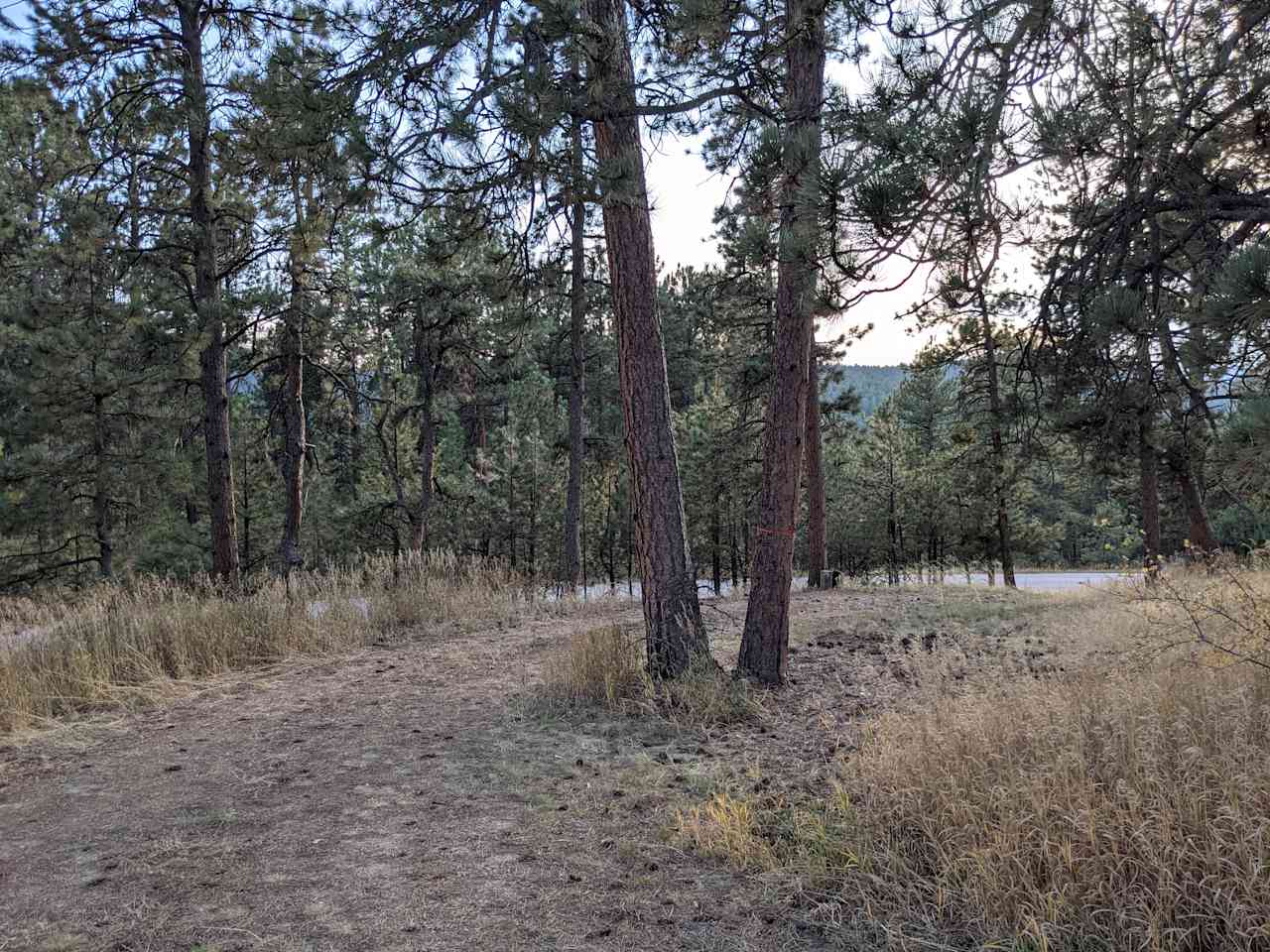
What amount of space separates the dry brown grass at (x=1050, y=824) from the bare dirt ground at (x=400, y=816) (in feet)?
0.89

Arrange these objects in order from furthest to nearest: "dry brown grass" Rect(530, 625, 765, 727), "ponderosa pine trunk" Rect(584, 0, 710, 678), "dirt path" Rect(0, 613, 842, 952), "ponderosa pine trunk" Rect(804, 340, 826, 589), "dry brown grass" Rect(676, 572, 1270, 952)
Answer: "ponderosa pine trunk" Rect(804, 340, 826, 589) → "ponderosa pine trunk" Rect(584, 0, 710, 678) → "dry brown grass" Rect(530, 625, 765, 727) → "dirt path" Rect(0, 613, 842, 952) → "dry brown grass" Rect(676, 572, 1270, 952)

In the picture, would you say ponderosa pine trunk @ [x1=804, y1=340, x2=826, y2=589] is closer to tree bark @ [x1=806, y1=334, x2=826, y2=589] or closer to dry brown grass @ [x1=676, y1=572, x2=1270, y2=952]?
tree bark @ [x1=806, y1=334, x2=826, y2=589]

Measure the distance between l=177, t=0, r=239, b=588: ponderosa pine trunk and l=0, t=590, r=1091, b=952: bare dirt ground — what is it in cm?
268

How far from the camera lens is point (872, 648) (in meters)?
6.75

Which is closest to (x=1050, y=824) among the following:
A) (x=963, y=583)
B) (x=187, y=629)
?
(x=187, y=629)

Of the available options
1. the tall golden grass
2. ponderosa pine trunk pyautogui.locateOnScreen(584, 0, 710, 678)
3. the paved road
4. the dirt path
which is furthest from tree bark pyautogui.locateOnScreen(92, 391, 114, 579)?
ponderosa pine trunk pyautogui.locateOnScreen(584, 0, 710, 678)

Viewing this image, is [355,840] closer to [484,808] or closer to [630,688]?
[484,808]

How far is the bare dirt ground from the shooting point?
7.98 ft

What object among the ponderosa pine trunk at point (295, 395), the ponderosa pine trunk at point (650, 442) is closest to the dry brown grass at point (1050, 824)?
the ponderosa pine trunk at point (650, 442)

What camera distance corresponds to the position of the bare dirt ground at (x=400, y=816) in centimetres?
243

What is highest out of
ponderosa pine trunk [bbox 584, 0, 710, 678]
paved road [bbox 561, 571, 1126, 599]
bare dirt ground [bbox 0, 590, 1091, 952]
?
ponderosa pine trunk [bbox 584, 0, 710, 678]

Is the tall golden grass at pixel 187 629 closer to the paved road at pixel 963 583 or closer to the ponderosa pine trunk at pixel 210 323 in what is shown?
the ponderosa pine trunk at pixel 210 323

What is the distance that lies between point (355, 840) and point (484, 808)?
22.9 inches

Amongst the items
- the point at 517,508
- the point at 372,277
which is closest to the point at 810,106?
the point at 372,277
